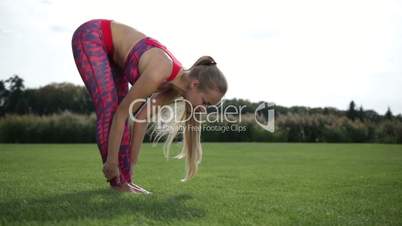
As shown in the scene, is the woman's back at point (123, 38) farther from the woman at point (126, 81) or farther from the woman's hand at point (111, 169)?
the woman's hand at point (111, 169)

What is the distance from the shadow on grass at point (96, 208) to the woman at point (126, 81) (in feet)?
1.06

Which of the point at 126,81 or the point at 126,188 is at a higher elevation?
the point at 126,81

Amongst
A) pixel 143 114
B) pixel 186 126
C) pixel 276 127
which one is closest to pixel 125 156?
pixel 143 114

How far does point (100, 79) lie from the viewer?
3.71 metres

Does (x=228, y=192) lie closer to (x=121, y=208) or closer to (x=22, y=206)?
(x=121, y=208)

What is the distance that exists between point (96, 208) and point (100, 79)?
1.23m

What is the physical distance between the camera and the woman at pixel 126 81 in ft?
11.3

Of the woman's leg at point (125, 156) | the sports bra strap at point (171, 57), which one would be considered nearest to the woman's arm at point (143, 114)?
the woman's leg at point (125, 156)

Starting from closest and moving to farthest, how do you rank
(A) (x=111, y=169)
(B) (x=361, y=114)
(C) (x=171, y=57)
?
(A) (x=111, y=169), (C) (x=171, y=57), (B) (x=361, y=114)

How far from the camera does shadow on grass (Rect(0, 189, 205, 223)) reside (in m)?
2.64

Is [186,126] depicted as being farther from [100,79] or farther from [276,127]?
[276,127]

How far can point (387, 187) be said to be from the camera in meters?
4.73

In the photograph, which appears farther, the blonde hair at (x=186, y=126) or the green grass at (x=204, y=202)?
the blonde hair at (x=186, y=126)

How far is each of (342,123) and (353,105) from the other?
2.12 meters
